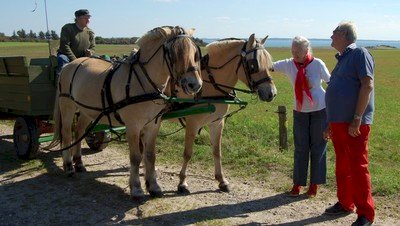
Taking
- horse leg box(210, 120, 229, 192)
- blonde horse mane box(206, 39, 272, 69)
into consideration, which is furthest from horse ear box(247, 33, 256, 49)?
horse leg box(210, 120, 229, 192)

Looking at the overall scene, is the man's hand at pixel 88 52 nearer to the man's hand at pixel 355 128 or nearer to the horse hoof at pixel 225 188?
the horse hoof at pixel 225 188

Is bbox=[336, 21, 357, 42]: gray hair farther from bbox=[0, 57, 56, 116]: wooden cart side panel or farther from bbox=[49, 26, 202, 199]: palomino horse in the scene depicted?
bbox=[0, 57, 56, 116]: wooden cart side panel

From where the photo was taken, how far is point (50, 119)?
823cm

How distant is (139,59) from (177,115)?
38.9 inches

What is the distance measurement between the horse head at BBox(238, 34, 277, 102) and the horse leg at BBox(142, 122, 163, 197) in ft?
4.85

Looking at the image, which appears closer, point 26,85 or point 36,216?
point 36,216

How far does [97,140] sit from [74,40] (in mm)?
2108

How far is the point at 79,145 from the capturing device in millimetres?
7535

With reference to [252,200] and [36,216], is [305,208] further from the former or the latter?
[36,216]

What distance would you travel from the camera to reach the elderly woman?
233 inches

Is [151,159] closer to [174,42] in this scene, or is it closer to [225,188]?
[225,188]

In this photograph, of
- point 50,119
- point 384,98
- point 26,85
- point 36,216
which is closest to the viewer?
point 36,216

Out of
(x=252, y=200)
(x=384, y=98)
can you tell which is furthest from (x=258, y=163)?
(x=384, y=98)

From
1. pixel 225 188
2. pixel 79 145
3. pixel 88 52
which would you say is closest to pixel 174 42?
pixel 225 188
